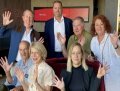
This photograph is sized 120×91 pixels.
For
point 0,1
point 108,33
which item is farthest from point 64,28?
point 0,1

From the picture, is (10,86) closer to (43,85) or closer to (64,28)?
(43,85)

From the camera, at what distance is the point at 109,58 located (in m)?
3.59

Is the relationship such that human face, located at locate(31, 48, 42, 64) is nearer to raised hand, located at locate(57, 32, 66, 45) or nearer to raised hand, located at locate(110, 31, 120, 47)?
raised hand, located at locate(57, 32, 66, 45)

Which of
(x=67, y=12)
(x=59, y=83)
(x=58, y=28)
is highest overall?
(x=67, y=12)

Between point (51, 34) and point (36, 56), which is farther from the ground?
point (51, 34)

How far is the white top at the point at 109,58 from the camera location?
3.57 meters

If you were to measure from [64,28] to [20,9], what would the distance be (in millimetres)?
7028

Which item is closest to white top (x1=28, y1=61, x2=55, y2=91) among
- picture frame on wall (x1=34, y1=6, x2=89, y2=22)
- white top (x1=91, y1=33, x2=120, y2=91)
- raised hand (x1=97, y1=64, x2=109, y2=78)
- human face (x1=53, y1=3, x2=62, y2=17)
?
raised hand (x1=97, y1=64, x2=109, y2=78)

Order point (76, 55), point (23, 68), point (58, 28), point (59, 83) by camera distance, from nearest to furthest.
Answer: point (59, 83)
point (76, 55)
point (23, 68)
point (58, 28)

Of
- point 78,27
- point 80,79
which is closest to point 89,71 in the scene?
point 80,79

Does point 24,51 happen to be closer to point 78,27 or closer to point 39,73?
point 39,73

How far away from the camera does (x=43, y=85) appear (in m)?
3.20

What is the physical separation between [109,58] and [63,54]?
24.3 inches

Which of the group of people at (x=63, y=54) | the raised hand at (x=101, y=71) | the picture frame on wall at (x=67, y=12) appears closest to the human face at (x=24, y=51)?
the group of people at (x=63, y=54)
